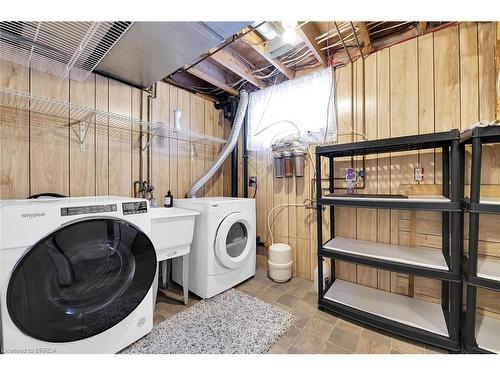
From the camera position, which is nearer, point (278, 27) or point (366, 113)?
point (278, 27)

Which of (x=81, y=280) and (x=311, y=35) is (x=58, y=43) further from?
(x=311, y=35)

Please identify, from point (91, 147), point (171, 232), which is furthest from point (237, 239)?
point (91, 147)

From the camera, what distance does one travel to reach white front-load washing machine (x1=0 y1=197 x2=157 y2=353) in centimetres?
84

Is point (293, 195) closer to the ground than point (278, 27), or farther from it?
closer to the ground

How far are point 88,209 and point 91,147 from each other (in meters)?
0.88

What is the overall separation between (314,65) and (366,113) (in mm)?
725

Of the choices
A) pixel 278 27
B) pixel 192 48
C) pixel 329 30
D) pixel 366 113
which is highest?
pixel 329 30

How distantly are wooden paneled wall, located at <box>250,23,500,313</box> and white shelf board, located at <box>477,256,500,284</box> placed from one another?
0.08 m

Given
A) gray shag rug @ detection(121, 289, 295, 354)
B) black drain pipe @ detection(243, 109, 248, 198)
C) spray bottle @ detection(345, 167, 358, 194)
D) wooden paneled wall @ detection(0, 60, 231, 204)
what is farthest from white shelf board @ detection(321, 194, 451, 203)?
wooden paneled wall @ detection(0, 60, 231, 204)

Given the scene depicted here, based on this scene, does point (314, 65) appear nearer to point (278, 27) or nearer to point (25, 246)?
point (278, 27)

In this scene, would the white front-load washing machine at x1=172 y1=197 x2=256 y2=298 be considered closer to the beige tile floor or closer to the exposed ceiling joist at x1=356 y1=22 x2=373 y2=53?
the beige tile floor

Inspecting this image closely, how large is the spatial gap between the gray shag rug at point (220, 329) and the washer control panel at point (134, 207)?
2.55 feet

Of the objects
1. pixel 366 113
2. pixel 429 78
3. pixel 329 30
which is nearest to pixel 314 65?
pixel 329 30

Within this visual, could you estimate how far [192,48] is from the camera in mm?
1367
